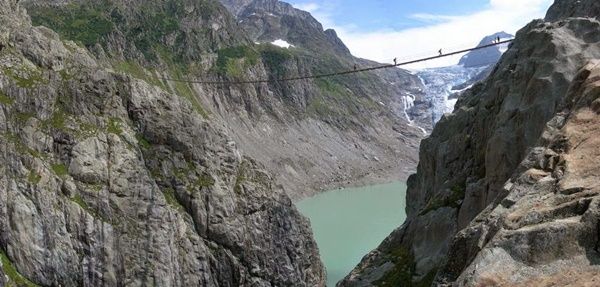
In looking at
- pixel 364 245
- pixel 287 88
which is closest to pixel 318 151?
pixel 287 88

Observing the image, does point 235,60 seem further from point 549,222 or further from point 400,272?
A: point 549,222

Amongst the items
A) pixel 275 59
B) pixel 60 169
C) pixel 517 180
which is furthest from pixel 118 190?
pixel 275 59

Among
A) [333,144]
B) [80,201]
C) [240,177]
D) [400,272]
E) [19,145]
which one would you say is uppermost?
[19,145]

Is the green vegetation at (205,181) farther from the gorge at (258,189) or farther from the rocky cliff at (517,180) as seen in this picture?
the rocky cliff at (517,180)

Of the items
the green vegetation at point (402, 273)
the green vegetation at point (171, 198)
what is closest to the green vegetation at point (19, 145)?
the green vegetation at point (171, 198)

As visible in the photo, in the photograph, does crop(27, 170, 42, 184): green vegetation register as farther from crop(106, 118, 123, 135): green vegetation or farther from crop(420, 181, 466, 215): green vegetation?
crop(420, 181, 466, 215): green vegetation

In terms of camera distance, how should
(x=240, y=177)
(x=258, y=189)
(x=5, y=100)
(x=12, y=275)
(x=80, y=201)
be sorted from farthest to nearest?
(x=240, y=177)
(x=258, y=189)
(x=5, y=100)
(x=80, y=201)
(x=12, y=275)

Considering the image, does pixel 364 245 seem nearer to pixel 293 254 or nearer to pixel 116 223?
pixel 293 254
